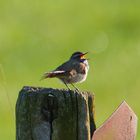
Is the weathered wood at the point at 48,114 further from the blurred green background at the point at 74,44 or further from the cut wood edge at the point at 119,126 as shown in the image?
the blurred green background at the point at 74,44

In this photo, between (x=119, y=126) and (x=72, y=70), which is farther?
(x=72, y=70)

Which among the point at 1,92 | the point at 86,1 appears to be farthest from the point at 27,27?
the point at 1,92

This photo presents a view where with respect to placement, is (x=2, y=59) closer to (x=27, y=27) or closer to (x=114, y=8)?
(x=27, y=27)

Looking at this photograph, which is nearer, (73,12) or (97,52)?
(97,52)

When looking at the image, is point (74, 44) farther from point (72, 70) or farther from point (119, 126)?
point (119, 126)

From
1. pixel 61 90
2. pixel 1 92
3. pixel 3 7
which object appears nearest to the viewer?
pixel 61 90

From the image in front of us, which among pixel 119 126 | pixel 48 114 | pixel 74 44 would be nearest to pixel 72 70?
pixel 119 126

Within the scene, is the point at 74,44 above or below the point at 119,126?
above

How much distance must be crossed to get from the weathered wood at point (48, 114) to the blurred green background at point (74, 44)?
815 cm

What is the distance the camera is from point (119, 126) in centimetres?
580

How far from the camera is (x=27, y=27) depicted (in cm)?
2023

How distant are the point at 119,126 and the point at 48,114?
0.54 metres

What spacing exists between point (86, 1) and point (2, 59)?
5284 millimetres

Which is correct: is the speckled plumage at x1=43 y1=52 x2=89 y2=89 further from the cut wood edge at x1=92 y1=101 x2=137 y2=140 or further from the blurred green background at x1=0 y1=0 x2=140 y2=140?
the blurred green background at x1=0 y1=0 x2=140 y2=140
